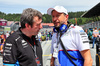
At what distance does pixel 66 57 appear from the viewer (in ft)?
6.98

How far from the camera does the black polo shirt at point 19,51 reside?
5.19 ft

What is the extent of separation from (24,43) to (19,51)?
0.37 ft

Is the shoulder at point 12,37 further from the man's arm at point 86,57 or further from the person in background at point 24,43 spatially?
the man's arm at point 86,57

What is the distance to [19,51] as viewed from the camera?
1.63 m

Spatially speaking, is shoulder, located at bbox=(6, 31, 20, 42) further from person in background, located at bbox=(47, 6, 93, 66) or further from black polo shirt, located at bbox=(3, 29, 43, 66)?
person in background, located at bbox=(47, 6, 93, 66)

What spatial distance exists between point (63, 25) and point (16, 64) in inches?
34.9

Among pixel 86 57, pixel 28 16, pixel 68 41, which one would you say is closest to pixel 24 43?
pixel 28 16

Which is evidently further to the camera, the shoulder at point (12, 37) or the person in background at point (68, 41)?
the person in background at point (68, 41)


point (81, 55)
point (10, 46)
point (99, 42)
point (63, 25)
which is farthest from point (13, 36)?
point (99, 42)

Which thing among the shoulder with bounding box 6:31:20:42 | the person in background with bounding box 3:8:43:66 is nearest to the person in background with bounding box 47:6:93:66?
the person in background with bounding box 3:8:43:66

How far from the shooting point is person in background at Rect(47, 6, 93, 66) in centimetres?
204

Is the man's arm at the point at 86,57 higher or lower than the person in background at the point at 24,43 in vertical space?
lower

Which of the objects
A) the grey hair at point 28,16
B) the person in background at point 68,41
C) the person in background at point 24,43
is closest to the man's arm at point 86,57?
the person in background at point 68,41

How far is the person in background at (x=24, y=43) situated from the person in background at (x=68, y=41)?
0.48 m
